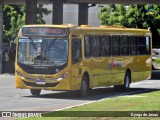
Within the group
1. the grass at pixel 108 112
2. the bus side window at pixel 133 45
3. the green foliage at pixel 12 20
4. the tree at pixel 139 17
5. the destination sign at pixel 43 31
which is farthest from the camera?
the green foliage at pixel 12 20

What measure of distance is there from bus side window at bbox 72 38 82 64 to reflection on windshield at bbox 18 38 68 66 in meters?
0.37

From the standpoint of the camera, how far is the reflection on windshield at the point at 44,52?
22812 mm

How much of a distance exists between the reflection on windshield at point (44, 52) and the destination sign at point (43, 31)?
0.22m

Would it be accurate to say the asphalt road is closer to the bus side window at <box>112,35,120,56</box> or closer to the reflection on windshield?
the reflection on windshield

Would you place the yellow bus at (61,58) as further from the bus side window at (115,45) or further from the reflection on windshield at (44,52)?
the bus side window at (115,45)

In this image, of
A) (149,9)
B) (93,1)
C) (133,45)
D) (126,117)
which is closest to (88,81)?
(133,45)

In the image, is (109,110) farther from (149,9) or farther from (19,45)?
(149,9)

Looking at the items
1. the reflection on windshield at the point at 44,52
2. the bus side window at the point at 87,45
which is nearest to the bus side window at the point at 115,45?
the bus side window at the point at 87,45

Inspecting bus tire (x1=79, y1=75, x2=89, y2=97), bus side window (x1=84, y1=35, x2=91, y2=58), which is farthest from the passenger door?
bus side window (x1=84, y1=35, x2=91, y2=58)

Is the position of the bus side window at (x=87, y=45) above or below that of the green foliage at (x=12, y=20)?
above

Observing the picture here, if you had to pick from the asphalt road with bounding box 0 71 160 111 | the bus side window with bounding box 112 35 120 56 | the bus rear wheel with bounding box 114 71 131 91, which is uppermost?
the bus side window with bounding box 112 35 120 56

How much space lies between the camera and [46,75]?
22.8 m

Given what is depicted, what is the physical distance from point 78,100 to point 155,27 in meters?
44.5

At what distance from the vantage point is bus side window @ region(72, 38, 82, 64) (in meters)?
23.0
